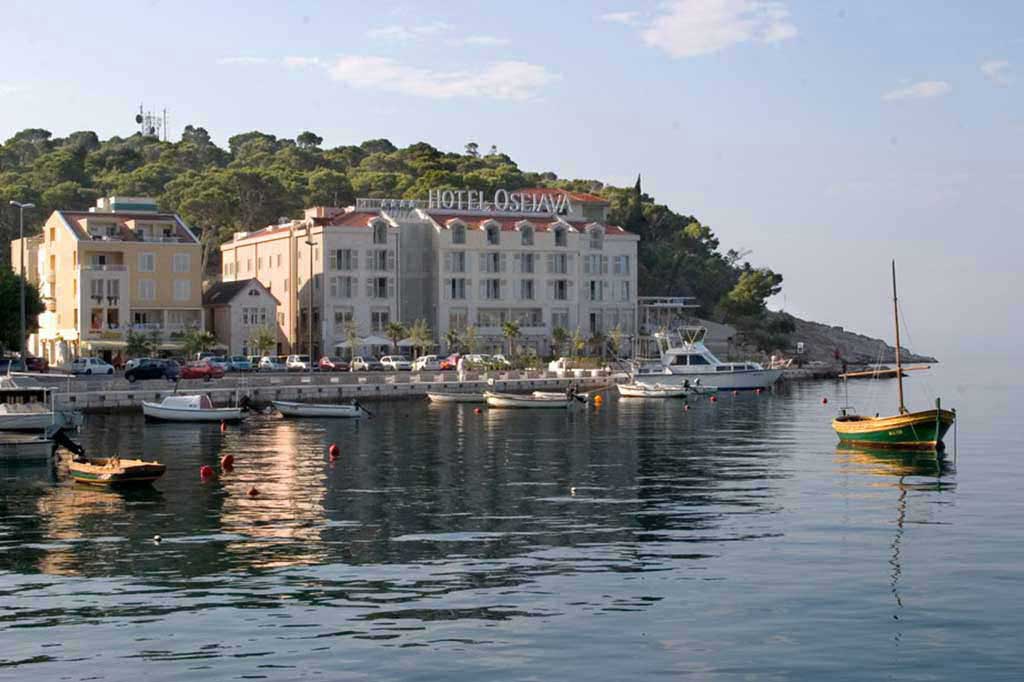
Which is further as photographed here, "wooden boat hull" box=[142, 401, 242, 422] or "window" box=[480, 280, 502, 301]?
"window" box=[480, 280, 502, 301]

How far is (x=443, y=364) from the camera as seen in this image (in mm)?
121562

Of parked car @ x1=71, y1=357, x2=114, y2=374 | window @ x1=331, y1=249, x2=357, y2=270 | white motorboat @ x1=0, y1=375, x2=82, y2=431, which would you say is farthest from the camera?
window @ x1=331, y1=249, x2=357, y2=270

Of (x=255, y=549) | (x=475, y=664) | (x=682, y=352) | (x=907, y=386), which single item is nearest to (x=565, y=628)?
(x=475, y=664)

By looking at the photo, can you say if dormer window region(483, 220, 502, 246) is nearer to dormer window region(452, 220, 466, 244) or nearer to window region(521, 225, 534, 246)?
dormer window region(452, 220, 466, 244)

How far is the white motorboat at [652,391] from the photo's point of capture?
10869 centimetres

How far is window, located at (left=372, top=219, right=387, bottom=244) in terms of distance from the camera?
13650 centimetres

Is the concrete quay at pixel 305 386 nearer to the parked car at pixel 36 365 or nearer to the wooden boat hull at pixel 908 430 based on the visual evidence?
the parked car at pixel 36 365

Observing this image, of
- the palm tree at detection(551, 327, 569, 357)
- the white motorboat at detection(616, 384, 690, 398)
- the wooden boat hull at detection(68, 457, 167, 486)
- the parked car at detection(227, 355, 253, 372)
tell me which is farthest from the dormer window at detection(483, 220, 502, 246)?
the wooden boat hull at detection(68, 457, 167, 486)

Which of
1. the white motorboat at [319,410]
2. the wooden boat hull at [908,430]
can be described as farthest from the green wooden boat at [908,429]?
the white motorboat at [319,410]

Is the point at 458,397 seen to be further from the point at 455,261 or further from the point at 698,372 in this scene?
the point at 455,261

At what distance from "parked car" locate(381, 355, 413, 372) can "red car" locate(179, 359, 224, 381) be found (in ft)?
65.8

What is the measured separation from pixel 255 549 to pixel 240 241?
11798 centimetres

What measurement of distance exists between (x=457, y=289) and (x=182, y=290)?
29117mm

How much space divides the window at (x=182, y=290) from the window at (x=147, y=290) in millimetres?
1912
